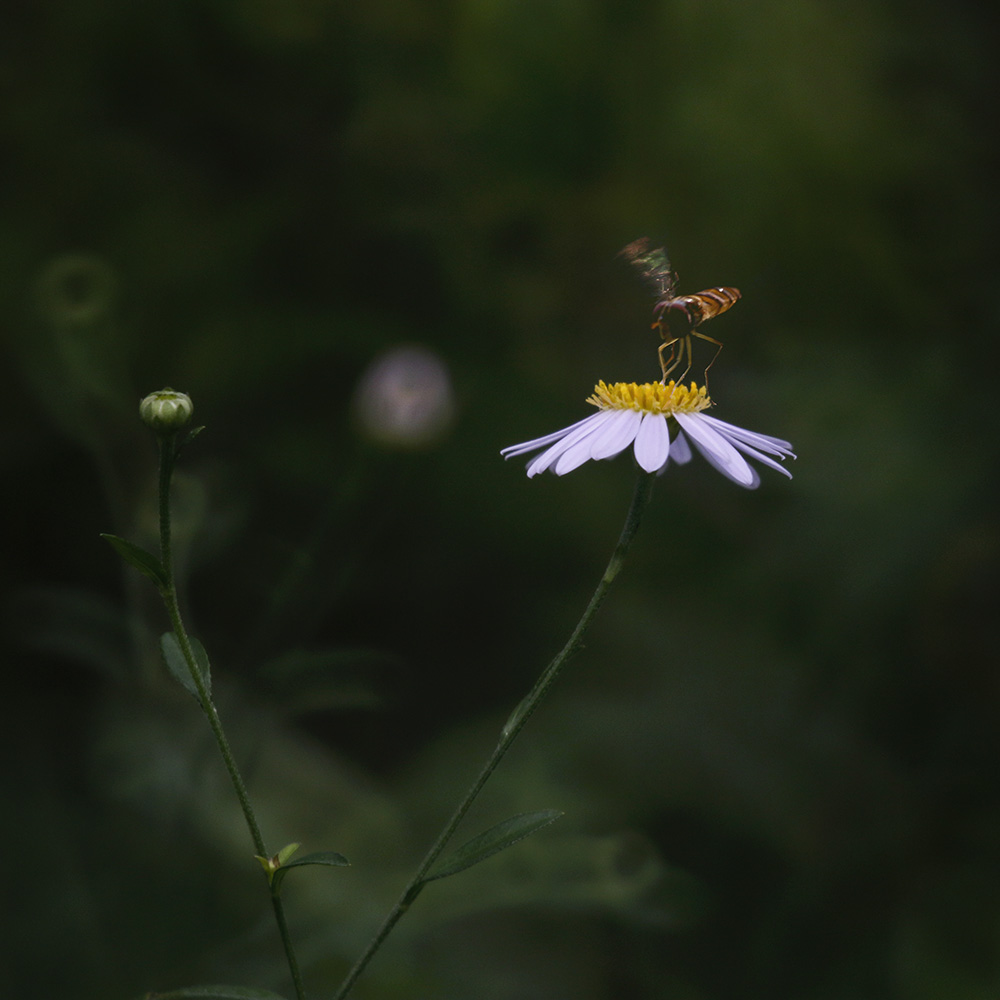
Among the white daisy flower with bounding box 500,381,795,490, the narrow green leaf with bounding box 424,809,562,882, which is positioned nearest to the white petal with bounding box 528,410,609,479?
the white daisy flower with bounding box 500,381,795,490

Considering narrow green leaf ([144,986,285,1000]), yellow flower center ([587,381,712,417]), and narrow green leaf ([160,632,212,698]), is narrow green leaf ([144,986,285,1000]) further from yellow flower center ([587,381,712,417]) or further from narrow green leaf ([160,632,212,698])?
yellow flower center ([587,381,712,417])

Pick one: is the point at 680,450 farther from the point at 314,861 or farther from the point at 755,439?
the point at 314,861

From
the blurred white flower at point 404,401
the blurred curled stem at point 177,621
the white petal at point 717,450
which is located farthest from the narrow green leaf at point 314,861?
the blurred white flower at point 404,401

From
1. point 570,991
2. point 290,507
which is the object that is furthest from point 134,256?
point 570,991

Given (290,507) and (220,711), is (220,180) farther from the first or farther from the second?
(220,711)

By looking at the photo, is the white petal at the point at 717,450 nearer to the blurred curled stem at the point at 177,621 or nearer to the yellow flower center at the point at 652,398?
the yellow flower center at the point at 652,398

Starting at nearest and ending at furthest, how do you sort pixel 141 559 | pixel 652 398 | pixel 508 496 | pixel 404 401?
pixel 141 559, pixel 652 398, pixel 404 401, pixel 508 496

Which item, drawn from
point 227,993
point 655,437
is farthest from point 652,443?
point 227,993

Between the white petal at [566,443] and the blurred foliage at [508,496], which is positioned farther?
the blurred foliage at [508,496]
